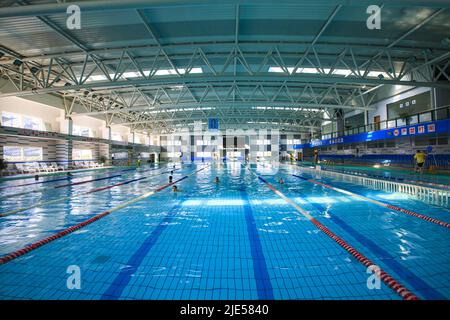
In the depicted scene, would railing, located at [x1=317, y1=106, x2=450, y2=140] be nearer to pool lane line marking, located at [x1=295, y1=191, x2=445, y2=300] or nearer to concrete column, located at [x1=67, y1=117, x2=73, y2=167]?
pool lane line marking, located at [x1=295, y1=191, x2=445, y2=300]

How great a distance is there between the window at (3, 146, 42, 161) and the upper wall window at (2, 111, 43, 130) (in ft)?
4.61

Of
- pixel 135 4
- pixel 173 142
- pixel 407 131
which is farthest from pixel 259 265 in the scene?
pixel 173 142

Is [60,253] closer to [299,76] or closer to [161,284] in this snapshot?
[161,284]

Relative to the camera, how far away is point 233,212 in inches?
190

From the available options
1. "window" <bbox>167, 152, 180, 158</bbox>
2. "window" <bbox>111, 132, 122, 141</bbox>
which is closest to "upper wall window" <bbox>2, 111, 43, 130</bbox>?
"window" <bbox>111, 132, 122, 141</bbox>

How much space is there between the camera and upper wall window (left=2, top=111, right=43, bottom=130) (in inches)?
476

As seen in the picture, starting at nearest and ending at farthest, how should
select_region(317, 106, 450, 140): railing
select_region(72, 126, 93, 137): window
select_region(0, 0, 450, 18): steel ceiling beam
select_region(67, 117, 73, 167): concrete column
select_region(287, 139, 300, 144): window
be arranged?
select_region(0, 0, 450, 18): steel ceiling beam → select_region(317, 106, 450, 140): railing → select_region(67, 117, 73, 167): concrete column → select_region(72, 126, 93, 137): window → select_region(287, 139, 300, 144): window

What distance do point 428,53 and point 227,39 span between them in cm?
854

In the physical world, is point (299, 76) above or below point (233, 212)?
above

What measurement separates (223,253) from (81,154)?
20962mm

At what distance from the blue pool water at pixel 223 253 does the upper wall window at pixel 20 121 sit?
11081 mm

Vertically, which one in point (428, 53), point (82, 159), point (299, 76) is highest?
point (428, 53)
